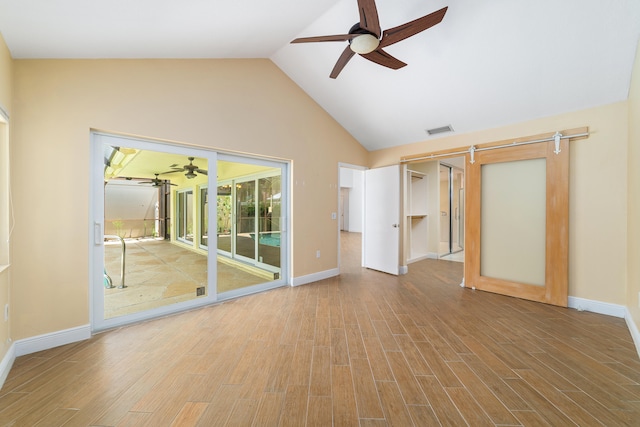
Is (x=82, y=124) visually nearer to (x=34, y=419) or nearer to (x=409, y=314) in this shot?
(x=34, y=419)

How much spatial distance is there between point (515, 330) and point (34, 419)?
389cm

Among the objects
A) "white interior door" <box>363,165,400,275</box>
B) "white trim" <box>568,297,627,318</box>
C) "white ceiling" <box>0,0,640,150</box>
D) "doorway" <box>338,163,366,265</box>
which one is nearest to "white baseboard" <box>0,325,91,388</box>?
"white ceiling" <box>0,0,640,150</box>

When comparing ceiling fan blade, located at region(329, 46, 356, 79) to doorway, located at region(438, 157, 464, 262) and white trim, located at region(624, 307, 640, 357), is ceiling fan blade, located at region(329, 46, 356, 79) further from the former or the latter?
doorway, located at region(438, 157, 464, 262)

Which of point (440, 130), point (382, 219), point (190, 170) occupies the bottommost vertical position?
point (382, 219)

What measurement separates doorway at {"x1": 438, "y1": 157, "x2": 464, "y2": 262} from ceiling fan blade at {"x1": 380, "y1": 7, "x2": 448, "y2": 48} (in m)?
5.20

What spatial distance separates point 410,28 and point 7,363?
4214mm

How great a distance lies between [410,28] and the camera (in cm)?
223

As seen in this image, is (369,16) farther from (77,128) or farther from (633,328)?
(633,328)

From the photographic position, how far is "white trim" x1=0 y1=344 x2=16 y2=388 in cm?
185

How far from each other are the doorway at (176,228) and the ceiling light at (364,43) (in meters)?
2.19

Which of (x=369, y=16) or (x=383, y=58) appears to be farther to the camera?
(x=383, y=58)

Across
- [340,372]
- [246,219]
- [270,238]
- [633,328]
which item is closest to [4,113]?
[246,219]

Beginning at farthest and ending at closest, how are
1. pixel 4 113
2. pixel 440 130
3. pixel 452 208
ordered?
pixel 452 208 < pixel 440 130 < pixel 4 113

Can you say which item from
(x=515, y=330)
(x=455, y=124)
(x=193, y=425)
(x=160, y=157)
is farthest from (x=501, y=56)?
(x=193, y=425)
